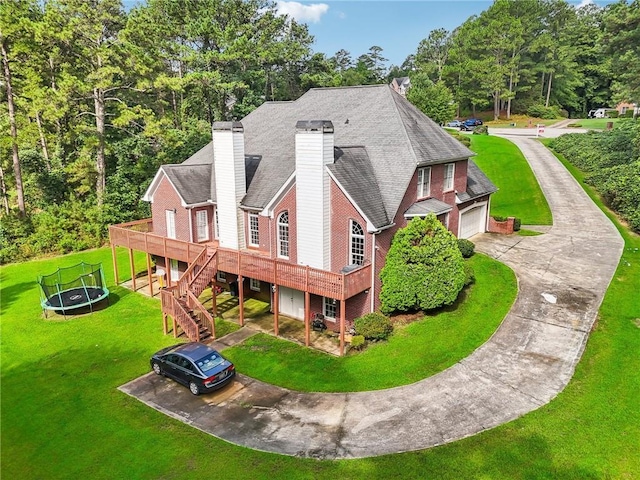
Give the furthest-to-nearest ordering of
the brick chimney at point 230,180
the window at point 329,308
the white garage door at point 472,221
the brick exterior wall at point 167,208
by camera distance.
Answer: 1. the white garage door at point 472,221
2. the brick exterior wall at point 167,208
3. the brick chimney at point 230,180
4. the window at point 329,308

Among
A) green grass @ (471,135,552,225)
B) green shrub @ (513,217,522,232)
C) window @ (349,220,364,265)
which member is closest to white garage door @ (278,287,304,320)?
window @ (349,220,364,265)

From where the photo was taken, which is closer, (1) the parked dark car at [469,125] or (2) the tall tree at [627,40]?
(2) the tall tree at [627,40]

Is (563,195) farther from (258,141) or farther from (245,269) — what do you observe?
(245,269)

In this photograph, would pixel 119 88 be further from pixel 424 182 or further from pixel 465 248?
pixel 465 248

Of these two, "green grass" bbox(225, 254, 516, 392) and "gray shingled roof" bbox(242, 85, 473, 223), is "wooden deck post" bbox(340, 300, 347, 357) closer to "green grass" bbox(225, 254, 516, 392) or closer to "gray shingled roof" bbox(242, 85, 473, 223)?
"green grass" bbox(225, 254, 516, 392)

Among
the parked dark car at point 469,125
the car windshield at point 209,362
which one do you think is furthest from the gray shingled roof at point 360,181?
the parked dark car at point 469,125

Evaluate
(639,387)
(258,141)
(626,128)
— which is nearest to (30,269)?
(258,141)

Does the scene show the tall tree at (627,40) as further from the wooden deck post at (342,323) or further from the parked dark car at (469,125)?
the wooden deck post at (342,323)

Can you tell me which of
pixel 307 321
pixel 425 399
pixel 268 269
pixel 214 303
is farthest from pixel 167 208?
pixel 425 399
